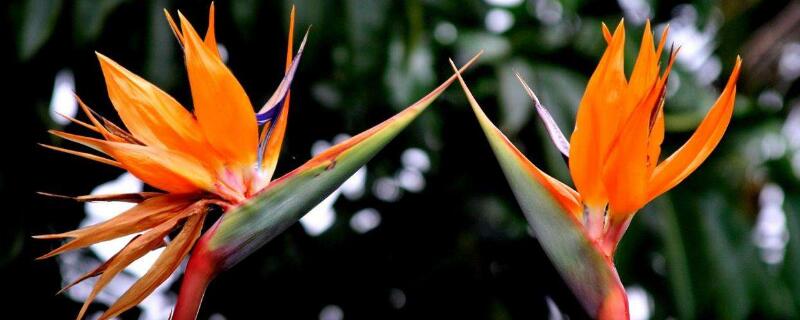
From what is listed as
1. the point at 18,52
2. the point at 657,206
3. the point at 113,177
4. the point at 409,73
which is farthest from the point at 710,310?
the point at 18,52

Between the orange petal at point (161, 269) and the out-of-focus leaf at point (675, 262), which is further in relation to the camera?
the out-of-focus leaf at point (675, 262)

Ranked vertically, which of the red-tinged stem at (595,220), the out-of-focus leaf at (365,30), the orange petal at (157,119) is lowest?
the out-of-focus leaf at (365,30)

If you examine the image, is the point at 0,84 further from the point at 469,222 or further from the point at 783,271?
the point at 783,271

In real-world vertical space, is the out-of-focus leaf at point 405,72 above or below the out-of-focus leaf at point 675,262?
above

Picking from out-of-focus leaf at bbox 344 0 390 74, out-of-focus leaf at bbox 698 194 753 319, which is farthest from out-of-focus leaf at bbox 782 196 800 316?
out-of-focus leaf at bbox 344 0 390 74

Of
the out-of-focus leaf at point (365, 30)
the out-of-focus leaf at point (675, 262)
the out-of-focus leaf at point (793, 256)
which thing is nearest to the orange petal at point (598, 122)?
the out-of-focus leaf at point (365, 30)

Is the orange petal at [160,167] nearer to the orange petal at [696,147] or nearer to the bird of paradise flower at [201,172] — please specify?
the bird of paradise flower at [201,172]

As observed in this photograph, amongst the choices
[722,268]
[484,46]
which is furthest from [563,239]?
[722,268]

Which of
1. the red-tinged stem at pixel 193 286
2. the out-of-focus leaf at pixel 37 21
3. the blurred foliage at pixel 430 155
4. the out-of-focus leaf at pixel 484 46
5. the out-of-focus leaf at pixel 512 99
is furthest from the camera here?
the out-of-focus leaf at pixel 484 46
